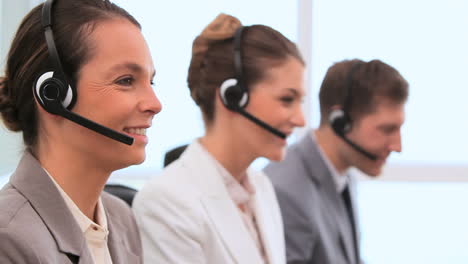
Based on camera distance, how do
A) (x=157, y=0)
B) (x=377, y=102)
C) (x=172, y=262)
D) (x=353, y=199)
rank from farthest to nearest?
(x=157, y=0) → (x=353, y=199) → (x=377, y=102) → (x=172, y=262)

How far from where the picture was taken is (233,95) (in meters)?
1.95

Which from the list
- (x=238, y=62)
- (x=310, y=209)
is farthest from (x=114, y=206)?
(x=310, y=209)

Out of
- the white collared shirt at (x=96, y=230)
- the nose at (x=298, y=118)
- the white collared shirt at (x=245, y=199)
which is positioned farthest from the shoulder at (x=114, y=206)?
the nose at (x=298, y=118)

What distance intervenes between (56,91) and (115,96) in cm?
12

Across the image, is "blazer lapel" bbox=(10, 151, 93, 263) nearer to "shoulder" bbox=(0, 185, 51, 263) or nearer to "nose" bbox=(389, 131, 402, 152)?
"shoulder" bbox=(0, 185, 51, 263)

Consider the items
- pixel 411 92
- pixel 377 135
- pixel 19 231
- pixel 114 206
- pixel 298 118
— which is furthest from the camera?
pixel 411 92

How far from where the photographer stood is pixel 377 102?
92.4 inches

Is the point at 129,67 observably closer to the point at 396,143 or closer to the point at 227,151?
the point at 227,151

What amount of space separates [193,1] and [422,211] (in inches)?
82.1

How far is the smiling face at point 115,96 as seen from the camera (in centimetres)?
122

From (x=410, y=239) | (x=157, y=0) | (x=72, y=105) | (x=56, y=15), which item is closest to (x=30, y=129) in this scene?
(x=72, y=105)

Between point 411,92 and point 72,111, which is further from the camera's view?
point 411,92

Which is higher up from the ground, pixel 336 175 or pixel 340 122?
pixel 340 122

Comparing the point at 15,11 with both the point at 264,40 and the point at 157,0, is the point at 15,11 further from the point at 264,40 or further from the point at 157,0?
the point at 157,0
